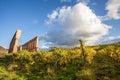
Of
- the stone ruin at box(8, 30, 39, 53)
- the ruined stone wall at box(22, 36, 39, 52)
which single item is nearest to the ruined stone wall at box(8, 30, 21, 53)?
the stone ruin at box(8, 30, 39, 53)

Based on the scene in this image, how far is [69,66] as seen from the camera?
1927 centimetres

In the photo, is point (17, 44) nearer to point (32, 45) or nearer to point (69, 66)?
point (32, 45)

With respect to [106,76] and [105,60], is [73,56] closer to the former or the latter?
[105,60]

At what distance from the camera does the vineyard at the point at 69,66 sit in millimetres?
16141

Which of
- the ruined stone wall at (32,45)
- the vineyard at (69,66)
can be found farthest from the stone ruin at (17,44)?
the vineyard at (69,66)

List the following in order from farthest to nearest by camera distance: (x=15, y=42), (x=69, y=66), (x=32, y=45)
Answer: (x=15, y=42), (x=32, y=45), (x=69, y=66)

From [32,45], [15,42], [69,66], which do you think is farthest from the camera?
[15,42]

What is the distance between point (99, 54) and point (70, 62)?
8.75ft

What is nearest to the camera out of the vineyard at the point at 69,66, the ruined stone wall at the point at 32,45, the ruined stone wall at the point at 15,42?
the vineyard at the point at 69,66

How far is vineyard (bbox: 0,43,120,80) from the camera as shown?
1614 cm

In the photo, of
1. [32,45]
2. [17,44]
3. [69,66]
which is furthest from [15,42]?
[69,66]

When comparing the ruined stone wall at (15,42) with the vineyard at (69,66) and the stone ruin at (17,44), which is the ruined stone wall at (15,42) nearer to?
the stone ruin at (17,44)

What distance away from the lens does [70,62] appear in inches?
780

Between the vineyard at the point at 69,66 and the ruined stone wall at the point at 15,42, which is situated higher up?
the ruined stone wall at the point at 15,42
